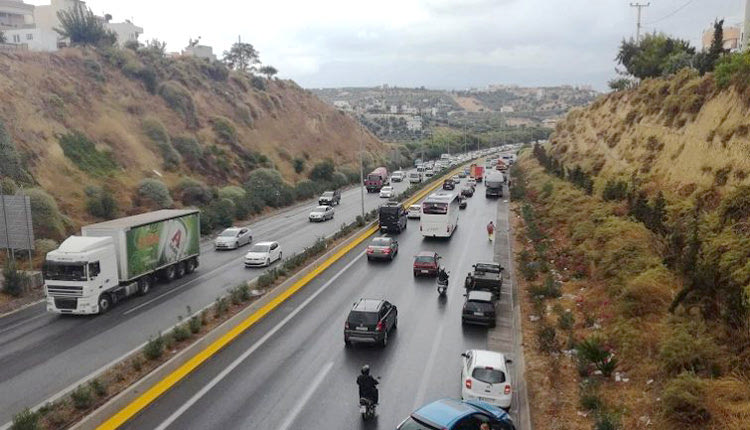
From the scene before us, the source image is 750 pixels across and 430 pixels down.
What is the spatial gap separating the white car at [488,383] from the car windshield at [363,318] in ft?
16.2

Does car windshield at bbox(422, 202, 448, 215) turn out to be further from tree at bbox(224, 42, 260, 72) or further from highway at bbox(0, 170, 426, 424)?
tree at bbox(224, 42, 260, 72)

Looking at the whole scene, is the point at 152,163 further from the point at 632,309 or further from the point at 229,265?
the point at 632,309

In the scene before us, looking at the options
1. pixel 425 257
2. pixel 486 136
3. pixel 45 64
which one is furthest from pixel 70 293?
pixel 486 136

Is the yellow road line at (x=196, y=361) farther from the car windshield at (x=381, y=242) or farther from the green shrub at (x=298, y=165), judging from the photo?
the green shrub at (x=298, y=165)

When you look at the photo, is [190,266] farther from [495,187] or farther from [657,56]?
[657,56]

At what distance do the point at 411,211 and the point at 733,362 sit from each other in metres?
38.0

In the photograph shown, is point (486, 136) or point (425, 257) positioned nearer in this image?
point (425, 257)

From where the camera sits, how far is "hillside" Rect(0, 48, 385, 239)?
50.2 meters

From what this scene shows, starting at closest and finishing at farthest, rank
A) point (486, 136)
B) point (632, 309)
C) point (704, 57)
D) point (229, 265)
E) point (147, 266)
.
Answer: point (632, 309)
point (147, 266)
point (229, 265)
point (704, 57)
point (486, 136)

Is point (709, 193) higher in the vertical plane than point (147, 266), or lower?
higher

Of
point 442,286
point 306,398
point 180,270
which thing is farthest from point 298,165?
point 306,398

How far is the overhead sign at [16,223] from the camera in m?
29.8

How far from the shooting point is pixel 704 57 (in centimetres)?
4981

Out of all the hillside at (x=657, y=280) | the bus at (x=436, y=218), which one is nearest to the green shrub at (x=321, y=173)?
the bus at (x=436, y=218)
